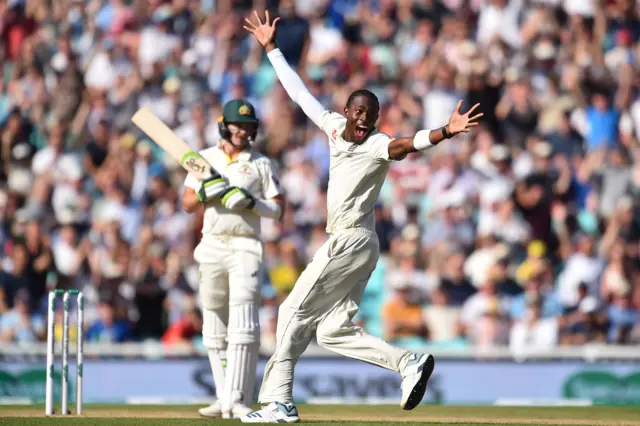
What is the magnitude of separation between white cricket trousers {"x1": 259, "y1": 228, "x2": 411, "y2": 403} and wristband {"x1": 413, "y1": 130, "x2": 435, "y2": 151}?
0.85m

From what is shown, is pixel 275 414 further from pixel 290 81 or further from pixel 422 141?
pixel 290 81

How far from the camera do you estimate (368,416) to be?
1051 cm

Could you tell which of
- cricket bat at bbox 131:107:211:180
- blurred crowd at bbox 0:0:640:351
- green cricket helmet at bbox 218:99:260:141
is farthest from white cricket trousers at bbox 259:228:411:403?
blurred crowd at bbox 0:0:640:351

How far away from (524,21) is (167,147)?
8473mm

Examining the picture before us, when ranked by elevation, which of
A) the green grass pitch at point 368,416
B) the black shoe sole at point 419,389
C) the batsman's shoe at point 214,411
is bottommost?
the green grass pitch at point 368,416

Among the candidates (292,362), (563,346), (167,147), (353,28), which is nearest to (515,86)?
(353,28)

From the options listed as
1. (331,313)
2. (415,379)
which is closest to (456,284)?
(331,313)

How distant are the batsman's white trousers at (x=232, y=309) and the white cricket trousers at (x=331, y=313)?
832mm

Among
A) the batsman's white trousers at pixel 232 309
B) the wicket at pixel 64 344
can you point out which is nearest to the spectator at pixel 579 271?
the batsman's white trousers at pixel 232 309

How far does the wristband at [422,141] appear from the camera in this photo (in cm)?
A: 815

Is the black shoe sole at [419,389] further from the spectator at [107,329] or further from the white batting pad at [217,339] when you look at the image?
the spectator at [107,329]

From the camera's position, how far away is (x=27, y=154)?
1730cm

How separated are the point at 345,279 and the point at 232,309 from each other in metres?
1.36

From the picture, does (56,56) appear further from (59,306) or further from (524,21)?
(524,21)
